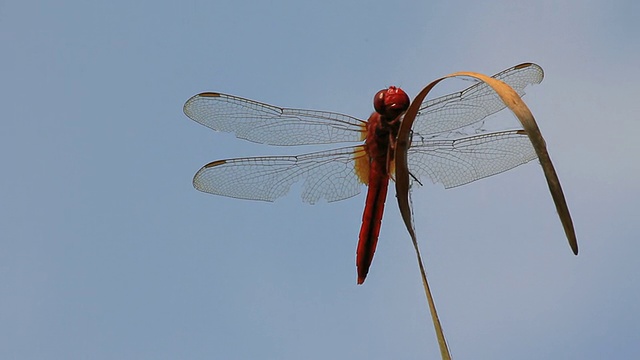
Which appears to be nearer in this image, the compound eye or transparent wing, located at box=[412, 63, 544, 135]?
the compound eye

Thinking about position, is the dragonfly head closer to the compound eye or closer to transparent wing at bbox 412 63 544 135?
the compound eye

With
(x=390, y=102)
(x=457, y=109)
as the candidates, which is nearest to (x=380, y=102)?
(x=390, y=102)

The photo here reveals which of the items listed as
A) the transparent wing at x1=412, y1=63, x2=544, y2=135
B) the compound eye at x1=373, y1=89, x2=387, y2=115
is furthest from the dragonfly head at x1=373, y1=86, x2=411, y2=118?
the transparent wing at x1=412, y1=63, x2=544, y2=135

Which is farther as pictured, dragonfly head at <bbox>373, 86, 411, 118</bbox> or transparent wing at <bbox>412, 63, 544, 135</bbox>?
transparent wing at <bbox>412, 63, 544, 135</bbox>

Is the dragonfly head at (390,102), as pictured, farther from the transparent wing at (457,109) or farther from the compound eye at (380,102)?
the transparent wing at (457,109)

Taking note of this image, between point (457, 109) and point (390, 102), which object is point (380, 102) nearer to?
point (390, 102)

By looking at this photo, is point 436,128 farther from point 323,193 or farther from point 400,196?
point 400,196
